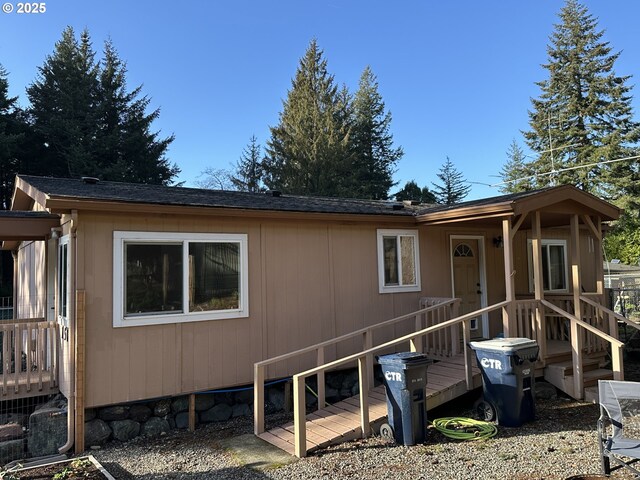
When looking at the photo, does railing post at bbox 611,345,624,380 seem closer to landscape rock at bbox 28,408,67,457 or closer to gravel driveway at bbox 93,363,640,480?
gravel driveway at bbox 93,363,640,480

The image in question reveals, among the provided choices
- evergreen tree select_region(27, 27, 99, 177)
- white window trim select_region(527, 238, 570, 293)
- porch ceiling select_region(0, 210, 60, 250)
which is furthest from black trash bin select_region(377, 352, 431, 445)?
evergreen tree select_region(27, 27, 99, 177)

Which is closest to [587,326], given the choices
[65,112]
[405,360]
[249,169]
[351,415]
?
[405,360]

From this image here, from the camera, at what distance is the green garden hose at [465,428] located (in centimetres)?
497

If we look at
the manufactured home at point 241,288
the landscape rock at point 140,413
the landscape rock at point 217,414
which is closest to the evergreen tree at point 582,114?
the manufactured home at point 241,288

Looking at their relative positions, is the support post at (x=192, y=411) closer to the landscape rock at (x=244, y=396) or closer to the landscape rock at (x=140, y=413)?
the landscape rock at (x=140, y=413)

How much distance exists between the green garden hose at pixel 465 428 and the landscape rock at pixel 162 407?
330 centimetres

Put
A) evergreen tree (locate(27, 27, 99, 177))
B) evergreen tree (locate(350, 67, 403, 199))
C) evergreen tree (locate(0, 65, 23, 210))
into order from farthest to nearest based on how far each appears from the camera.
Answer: evergreen tree (locate(350, 67, 403, 199)) < evergreen tree (locate(27, 27, 99, 177)) < evergreen tree (locate(0, 65, 23, 210))

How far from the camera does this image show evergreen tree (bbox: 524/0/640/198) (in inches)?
971

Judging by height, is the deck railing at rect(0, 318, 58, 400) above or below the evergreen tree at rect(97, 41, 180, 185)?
below

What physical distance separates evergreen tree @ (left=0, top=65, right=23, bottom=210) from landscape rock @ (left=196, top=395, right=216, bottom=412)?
19973 mm

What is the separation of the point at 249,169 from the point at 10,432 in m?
28.7

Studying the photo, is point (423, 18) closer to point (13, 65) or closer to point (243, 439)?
point (243, 439)

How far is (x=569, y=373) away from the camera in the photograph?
643 cm

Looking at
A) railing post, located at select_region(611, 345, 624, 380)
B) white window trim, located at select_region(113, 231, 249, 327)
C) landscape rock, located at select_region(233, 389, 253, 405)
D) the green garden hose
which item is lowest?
the green garden hose
